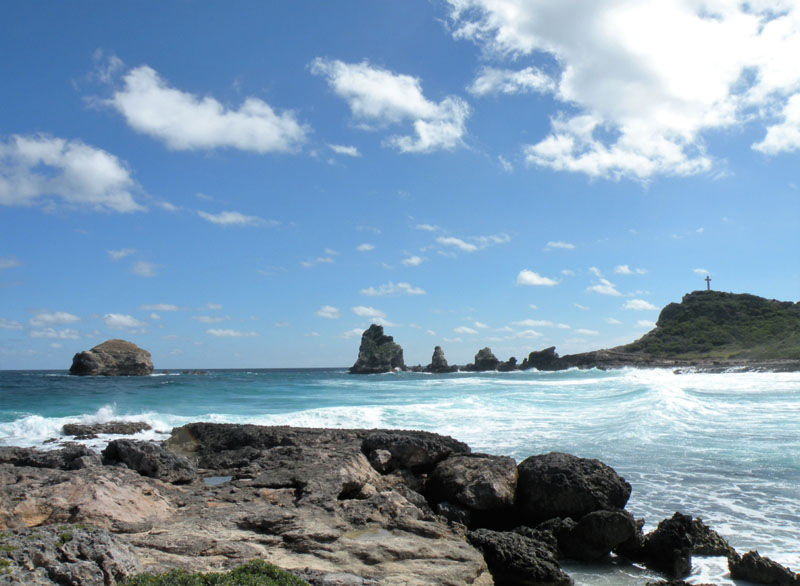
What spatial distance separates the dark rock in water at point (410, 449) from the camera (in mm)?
9414

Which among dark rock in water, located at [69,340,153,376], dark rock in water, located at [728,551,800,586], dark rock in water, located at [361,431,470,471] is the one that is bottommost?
dark rock in water, located at [728,551,800,586]

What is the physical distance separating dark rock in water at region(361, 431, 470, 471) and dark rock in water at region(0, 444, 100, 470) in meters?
4.08

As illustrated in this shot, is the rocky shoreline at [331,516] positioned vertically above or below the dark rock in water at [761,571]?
above

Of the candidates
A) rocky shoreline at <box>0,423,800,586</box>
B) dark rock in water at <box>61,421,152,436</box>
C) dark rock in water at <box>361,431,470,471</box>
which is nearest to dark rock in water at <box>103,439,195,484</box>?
rocky shoreline at <box>0,423,800,586</box>

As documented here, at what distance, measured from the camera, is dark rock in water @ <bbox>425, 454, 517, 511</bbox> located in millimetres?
8000

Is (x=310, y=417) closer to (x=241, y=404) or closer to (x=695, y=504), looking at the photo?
(x=241, y=404)

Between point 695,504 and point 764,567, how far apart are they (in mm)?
3370

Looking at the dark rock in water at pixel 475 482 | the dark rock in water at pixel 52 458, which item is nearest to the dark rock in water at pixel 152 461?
the dark rock in water at pixel 52 458

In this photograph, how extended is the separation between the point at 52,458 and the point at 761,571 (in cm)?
930

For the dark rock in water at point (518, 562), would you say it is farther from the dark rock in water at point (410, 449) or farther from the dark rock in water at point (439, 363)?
the dark rock in water at point (439, 363)

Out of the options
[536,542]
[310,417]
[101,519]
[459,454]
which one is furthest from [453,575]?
[310,417]

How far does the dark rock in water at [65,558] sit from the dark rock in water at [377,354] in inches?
4107

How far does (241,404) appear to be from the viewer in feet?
96.6

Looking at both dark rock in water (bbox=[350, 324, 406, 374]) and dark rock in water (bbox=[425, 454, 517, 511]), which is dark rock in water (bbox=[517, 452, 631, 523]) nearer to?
dark rock in water (bbox=[425, 454, 517, 511])
